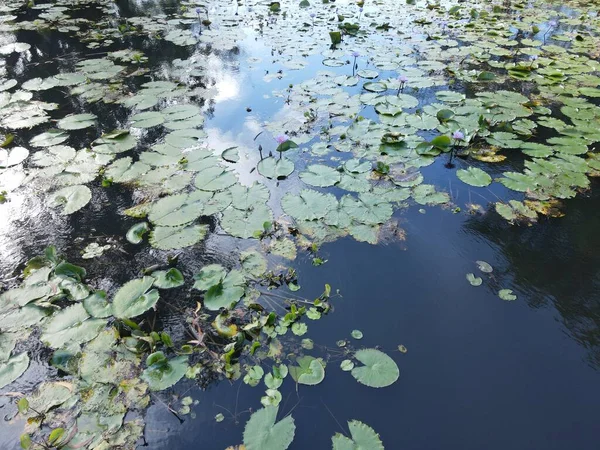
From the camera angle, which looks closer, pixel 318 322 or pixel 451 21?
pixel 318 322

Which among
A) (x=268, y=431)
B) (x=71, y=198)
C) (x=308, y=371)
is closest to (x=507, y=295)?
(x=308, y=371)

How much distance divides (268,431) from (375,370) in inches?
27.4

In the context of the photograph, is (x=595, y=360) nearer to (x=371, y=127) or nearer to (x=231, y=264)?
(x=231, y=264)

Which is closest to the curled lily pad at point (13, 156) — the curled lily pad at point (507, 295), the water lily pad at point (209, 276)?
the water lily pad at point (209, 276)

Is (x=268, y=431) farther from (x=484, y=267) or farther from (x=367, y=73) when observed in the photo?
(x=367, y=73)

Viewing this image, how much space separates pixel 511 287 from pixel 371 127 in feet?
8.09

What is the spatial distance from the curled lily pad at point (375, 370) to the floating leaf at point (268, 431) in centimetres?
47

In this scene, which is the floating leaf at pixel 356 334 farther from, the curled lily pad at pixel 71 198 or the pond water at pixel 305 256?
the curled lily pad at pixel 71 198

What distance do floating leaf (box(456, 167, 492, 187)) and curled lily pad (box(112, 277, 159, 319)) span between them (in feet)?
9.90

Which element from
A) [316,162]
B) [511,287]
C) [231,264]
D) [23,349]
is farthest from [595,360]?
[23,349]

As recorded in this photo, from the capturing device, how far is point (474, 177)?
11.6 feet

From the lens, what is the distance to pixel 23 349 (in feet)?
7.45

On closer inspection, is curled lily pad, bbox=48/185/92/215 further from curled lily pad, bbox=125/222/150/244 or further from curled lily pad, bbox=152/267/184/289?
curled lily pad, bbox=152/267/184/289

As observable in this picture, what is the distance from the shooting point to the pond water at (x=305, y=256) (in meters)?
1.98
